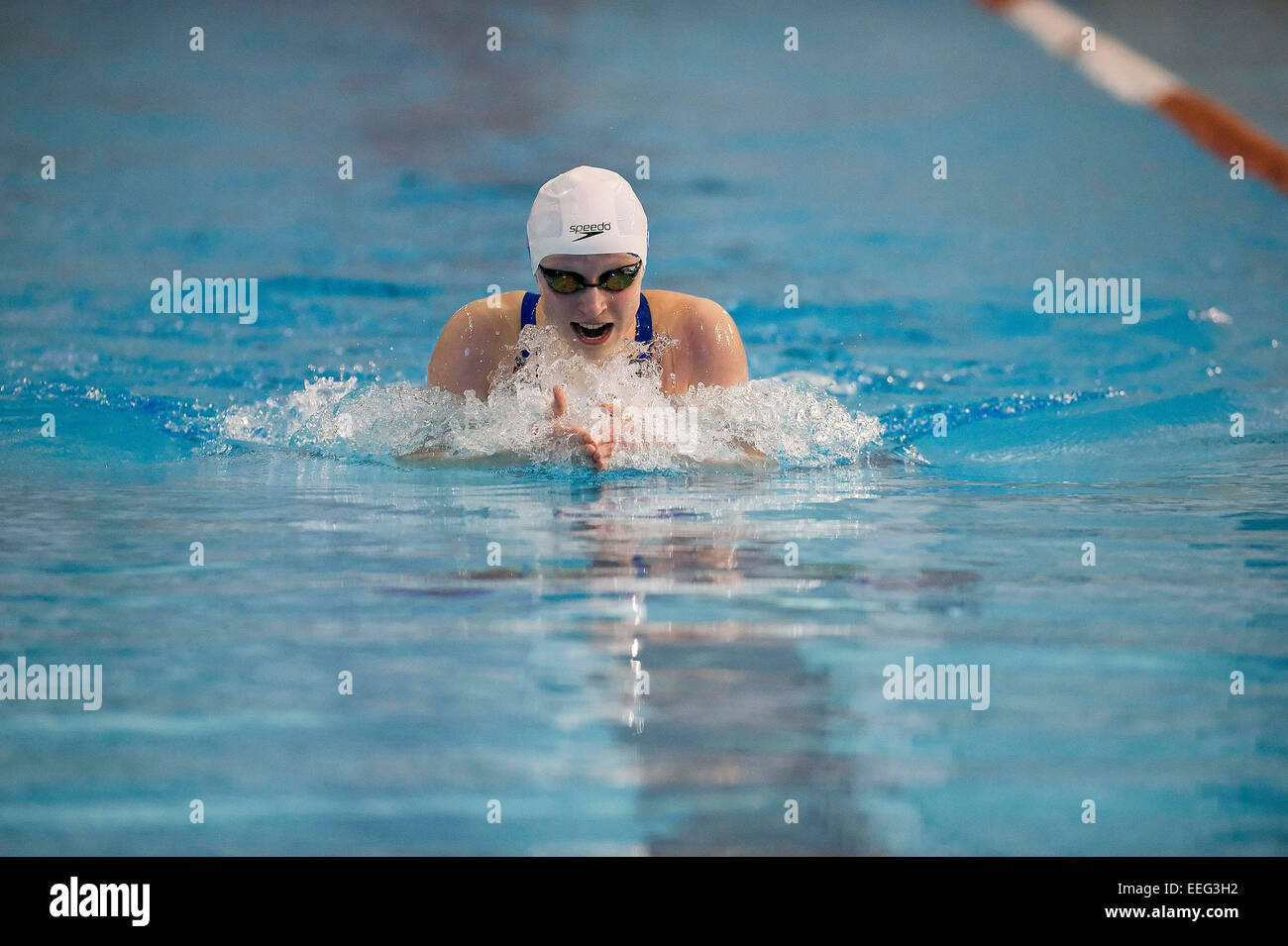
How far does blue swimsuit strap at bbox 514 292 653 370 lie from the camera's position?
463 cm

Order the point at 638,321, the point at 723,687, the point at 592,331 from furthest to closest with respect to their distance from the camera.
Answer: the point at 638,321
the point at 592,331
the point at 723,687

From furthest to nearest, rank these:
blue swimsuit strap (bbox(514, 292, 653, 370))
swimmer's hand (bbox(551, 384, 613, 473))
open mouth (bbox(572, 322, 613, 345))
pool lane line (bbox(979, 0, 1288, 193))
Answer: blue swimsuit strap (bbox(514, 292, 653, 370))
open mouth (bbox(572, 322, 613, 345))
swimmer's hand (bbox(551, 384, 613, 473))
pool lane line (bbox(979, 0, 1288, 193))

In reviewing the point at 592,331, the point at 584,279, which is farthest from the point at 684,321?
the point at 584,279

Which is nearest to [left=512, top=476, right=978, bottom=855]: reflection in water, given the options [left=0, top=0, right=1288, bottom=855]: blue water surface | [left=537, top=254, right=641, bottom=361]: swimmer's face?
[left=0, top=0, right=1288, bottom=855]: blue water surface

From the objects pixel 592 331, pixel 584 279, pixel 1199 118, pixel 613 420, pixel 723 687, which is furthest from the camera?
pixel 592 331

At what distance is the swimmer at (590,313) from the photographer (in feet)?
13.9

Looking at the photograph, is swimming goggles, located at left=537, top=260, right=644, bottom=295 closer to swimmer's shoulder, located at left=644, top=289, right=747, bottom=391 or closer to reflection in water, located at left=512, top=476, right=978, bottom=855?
swimmer's shoulder, located at left=644, top=289, right=747, bottom=391

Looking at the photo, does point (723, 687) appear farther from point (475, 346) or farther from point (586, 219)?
point (475, 346)

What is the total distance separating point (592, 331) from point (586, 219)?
1.26ft

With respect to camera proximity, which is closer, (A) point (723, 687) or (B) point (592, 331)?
(A) point (723, 687)

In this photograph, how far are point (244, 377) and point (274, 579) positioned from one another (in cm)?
501

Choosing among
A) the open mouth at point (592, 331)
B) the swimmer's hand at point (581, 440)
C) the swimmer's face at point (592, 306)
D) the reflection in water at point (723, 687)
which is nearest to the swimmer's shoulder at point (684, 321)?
the swimmer's face at point (592, 306)

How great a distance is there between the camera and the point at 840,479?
4.27 meters

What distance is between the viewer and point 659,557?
111 inches
